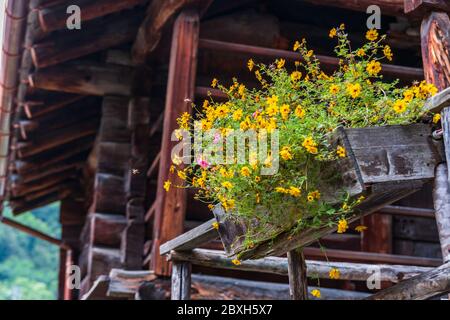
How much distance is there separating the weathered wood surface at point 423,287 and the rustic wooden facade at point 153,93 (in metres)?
2.13

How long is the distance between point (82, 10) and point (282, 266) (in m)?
2.87

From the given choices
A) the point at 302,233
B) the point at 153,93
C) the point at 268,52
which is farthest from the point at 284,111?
the point at 153,93

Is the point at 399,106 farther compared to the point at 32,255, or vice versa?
the point at 32,255

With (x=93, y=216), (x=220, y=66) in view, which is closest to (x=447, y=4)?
(x=220, y=66)

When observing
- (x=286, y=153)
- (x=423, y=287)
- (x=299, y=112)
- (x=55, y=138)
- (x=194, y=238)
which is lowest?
(x=423, y=287)

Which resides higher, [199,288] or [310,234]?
[310,234]

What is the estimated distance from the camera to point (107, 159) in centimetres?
822

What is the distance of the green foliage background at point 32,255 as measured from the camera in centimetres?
2659

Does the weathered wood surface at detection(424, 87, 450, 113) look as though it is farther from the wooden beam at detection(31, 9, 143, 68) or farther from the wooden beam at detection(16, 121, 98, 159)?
the wooden beam at detection(16, 121, 98, 159)

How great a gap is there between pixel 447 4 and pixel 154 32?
2.90 metres

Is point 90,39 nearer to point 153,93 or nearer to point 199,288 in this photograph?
point 153,93

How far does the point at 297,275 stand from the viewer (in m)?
4.27

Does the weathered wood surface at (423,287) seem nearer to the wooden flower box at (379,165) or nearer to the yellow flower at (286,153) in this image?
the wooden flower box at (379,165)

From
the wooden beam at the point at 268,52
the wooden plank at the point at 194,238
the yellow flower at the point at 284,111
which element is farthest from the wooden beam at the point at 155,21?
the yellow flower at the point at 284,111
